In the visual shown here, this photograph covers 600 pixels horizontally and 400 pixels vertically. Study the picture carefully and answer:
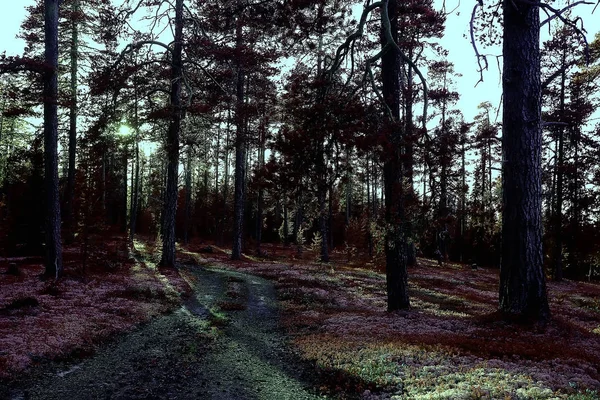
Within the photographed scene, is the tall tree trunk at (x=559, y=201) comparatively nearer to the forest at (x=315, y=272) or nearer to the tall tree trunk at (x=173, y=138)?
the forest at (x=315, y=272)

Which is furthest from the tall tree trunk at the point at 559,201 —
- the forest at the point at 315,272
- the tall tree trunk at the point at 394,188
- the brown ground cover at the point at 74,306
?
the brown ground cover at the point at 74,306

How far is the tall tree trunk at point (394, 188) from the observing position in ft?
31.9

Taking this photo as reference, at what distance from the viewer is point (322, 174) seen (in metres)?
9.98

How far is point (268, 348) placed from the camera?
32.3 feet

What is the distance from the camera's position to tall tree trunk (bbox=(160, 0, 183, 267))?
20.2m

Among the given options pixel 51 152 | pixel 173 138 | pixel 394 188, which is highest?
pixel 173 138

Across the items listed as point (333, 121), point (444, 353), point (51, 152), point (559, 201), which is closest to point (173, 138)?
point (51, 152)

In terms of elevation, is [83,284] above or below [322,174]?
below

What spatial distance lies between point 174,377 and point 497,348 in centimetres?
621

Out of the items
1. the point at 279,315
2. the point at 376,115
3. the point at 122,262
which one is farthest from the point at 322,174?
the point at 122,262

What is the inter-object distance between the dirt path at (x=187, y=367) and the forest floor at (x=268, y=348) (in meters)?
0.03

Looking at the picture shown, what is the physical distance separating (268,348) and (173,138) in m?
13.8

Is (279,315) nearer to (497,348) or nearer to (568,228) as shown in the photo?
(497,348)

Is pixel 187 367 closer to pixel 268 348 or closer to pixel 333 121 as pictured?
pixel 268 348
